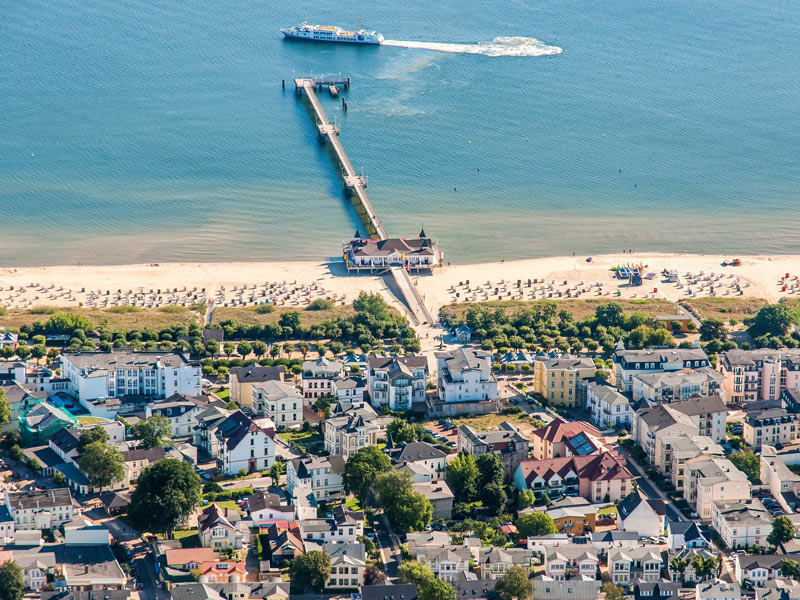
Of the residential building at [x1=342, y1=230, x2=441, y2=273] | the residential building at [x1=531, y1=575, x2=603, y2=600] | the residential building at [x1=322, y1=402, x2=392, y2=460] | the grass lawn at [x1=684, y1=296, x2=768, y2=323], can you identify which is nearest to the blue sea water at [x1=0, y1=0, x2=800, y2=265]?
the residential building at [x1=342, y1=230, x2=441, y2=273]

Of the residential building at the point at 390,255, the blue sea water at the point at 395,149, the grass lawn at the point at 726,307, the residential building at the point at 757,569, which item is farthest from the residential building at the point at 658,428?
the blue sea water at the point at 395,149

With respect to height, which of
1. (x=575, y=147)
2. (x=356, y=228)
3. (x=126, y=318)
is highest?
(x=575, y=147)

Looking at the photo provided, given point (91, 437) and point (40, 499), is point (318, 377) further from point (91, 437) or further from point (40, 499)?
point (40, 499)

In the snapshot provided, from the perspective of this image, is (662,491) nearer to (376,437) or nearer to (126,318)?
(376,437)

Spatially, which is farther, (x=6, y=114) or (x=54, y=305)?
(x=6, y=114)

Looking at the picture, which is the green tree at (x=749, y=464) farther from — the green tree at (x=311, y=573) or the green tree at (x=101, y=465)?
the green tree at (x=101, y=465)

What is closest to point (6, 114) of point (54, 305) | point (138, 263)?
point (138, 263)
